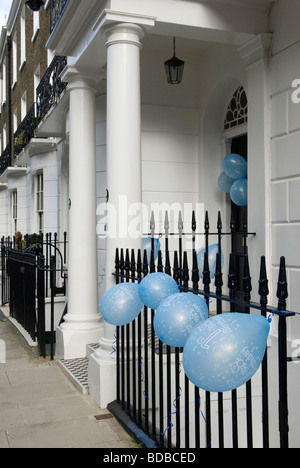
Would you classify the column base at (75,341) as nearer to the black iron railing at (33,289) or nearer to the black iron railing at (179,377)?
the black iron railing at (33,289)

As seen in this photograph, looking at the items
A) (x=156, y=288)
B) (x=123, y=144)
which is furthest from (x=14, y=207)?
(x=156, y=288)

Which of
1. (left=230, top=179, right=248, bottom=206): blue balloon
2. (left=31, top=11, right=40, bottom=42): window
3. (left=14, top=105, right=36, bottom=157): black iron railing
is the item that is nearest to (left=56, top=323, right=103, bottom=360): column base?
(left=230, top=179, right=248, bottom=206): blue balloon

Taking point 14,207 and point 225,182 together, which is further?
point 14,207

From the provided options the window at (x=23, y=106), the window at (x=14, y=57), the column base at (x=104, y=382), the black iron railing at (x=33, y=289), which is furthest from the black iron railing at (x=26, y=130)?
the column base at (x=104, y=382)

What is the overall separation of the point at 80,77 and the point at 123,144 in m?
2.12

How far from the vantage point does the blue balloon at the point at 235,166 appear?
688 centimetres

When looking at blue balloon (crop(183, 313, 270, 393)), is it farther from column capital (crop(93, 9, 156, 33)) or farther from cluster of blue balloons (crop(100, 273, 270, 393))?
column capital (crop(93, 9, 156, 33))

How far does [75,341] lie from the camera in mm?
6359

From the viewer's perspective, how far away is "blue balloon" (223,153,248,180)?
6.88m

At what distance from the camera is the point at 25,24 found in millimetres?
17375

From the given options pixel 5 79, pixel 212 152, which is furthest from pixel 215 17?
pixel 5 79

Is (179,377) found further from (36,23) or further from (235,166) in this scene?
(36,23)

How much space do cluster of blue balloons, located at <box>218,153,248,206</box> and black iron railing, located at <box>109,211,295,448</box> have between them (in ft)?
5.84
